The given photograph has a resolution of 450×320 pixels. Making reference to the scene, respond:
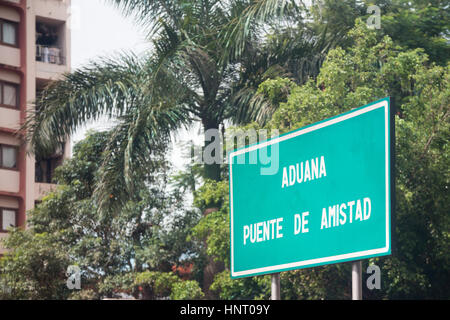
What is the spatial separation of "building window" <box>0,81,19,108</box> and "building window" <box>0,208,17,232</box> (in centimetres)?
453

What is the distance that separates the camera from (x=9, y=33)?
34906mm

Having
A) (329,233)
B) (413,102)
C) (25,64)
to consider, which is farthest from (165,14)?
(25,64)

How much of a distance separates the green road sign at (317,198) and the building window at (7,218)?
2753 cm

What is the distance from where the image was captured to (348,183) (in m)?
5.65

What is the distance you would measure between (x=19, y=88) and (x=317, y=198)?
3046 centimetres

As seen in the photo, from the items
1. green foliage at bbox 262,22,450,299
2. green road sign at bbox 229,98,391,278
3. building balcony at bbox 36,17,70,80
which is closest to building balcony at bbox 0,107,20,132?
building balcony at bbox 36,17,70,80

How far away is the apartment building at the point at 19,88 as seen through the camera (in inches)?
1331

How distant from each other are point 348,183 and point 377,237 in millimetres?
526

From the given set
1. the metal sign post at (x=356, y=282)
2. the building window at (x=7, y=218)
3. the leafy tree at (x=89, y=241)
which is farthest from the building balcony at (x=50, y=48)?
the metal sign post at (x=356, y=282)

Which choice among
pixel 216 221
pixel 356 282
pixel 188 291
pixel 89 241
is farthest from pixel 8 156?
pixel 356 282

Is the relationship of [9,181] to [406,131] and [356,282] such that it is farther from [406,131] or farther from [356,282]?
[356,282]

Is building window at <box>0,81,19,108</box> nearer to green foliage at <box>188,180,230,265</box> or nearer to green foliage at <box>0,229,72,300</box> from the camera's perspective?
green foliage at <box>0,229,72,300</box>

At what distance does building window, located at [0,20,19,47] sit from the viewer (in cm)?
3459

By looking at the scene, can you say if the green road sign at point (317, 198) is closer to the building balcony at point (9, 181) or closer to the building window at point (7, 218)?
the building window at point (7, 218)
